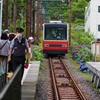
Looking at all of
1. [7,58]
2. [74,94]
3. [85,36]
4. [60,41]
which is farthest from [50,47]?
[7,58]

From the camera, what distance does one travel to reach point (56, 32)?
31.9 m

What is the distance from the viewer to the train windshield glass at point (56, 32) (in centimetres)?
3170

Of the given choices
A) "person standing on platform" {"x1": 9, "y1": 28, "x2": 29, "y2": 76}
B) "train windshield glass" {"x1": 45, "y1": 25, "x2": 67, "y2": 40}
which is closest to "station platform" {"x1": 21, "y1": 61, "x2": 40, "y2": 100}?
"person standing on platform" {"x1": 9, "y1": 28, "x2": 29, "y2": 76}

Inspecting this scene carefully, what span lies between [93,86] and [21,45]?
5963 millimetres

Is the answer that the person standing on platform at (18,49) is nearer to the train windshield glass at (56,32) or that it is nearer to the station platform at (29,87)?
the station platform at (29,87)

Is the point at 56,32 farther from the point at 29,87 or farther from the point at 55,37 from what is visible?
the point at 29,87

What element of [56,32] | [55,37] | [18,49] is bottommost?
[55,37]

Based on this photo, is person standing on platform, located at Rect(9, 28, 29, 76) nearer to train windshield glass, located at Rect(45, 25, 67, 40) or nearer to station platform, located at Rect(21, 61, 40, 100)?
station platform, located at Rect(21, 61, 40, 100)

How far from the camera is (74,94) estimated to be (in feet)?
46.1

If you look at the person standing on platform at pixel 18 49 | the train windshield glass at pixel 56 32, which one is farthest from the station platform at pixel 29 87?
the train windshield glass at pixel 56 32

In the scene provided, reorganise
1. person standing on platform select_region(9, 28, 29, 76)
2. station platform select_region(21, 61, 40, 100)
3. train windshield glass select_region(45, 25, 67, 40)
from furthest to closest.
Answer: train windshield glass select_region(45, 25, 67, 40)
person standing on platform select_region(9, 28, 29, 76)
station platform select_region(21, 61, 40, 100)

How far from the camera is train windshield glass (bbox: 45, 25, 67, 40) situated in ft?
104

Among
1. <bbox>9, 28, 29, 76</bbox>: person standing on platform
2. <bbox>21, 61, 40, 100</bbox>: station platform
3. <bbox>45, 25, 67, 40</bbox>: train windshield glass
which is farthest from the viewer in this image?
<bbox>45, 25, 67, 40</bbox>: train windshield glass

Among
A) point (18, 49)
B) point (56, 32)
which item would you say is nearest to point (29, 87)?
point (18, 49)
